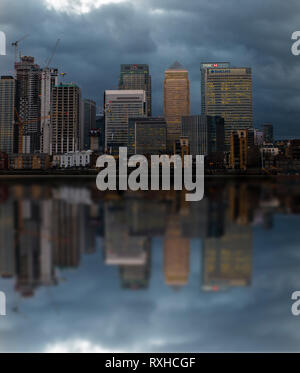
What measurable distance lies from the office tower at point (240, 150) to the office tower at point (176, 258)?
15604 cm

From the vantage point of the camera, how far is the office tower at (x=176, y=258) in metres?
7.24

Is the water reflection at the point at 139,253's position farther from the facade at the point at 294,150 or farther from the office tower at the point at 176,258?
the facade at the point at 294,150

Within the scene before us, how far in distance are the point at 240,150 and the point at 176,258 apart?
16497 centimetres

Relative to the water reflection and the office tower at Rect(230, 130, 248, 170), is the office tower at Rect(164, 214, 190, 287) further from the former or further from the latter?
the office tower at Rect(230, 130, 248, 170)

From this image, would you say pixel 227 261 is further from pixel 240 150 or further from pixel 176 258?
pixel 240 150

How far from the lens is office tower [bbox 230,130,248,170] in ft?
540

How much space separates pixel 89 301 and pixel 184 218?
784 centimetres

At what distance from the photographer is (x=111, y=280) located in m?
7.07

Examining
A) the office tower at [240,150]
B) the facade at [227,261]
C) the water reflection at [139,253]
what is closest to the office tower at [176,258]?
the water reflection at [139,253]

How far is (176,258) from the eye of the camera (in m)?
8.30

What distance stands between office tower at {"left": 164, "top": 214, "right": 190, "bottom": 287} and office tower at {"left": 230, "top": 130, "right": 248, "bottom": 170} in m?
156

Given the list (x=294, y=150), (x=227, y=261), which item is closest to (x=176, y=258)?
(x=227, y=261)

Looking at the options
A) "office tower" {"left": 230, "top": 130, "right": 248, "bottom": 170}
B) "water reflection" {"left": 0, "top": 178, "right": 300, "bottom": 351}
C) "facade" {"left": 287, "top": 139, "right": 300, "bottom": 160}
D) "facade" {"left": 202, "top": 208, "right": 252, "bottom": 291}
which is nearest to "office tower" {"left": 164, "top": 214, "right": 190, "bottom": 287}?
"water reflection" {"left": 0, "top": 178, "right": 300, "bottom": 351}
